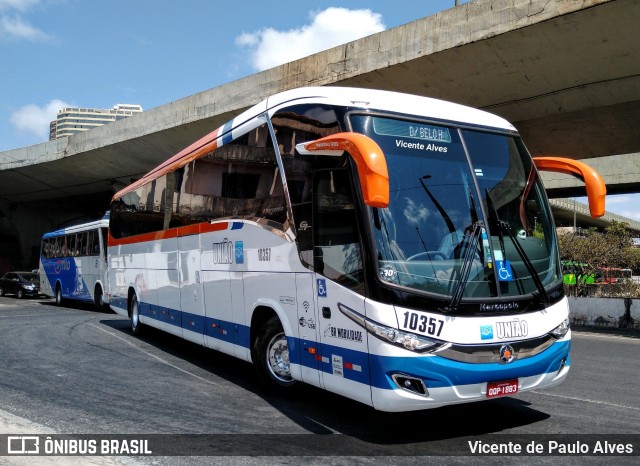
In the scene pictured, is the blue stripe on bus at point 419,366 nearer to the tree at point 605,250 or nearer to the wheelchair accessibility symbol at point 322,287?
the wheelchair accessibility symbol at point 322,287

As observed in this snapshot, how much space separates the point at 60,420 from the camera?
5766 millimetres

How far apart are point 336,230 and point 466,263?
48.8 inches

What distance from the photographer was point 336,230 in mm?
5551

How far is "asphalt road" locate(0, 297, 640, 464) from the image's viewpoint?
5012 mm

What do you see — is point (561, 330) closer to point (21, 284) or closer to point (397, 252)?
point (397, 252)

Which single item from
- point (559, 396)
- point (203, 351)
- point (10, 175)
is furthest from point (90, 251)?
point (10, 175)

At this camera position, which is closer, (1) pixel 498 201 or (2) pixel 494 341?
(2) pixel 494 341

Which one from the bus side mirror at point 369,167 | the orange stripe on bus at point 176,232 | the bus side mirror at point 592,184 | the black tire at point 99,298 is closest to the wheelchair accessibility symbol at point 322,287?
the bus side mirror at point 369,167

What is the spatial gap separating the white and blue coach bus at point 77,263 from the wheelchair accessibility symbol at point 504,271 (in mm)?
15362

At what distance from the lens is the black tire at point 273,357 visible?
672cm

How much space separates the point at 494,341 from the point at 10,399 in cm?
534

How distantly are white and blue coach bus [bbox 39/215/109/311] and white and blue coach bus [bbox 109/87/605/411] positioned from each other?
517 inches

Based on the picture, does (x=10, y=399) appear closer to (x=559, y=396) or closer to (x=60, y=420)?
(x=60, y=420)

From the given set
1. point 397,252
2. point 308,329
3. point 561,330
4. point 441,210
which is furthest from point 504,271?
point 308,329
